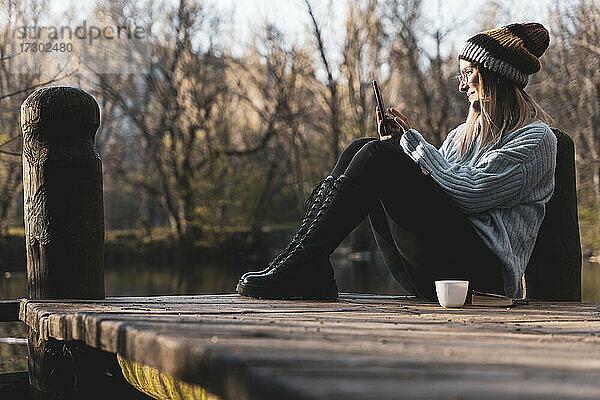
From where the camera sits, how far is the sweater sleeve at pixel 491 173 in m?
2.48

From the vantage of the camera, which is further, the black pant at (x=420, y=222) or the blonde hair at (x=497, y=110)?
the blonde hair at (x=497, y=110)

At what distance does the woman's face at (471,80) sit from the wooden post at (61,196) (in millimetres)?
1247

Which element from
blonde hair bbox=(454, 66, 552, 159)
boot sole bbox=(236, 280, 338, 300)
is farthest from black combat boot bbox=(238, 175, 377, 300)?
blonde hair bbox=(454, 66, 552, 159)

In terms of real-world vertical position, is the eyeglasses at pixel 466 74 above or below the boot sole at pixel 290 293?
above

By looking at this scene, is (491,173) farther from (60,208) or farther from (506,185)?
(60,208)

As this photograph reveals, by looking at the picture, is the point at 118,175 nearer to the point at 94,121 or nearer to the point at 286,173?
the point at 286,173

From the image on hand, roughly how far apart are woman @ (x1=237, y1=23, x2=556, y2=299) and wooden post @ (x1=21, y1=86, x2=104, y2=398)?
540 mm

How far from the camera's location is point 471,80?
272 cm

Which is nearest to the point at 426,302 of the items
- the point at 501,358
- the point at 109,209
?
the point at 501,358

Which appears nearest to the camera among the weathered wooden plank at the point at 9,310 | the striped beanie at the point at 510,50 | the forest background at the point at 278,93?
the striped beanie at the point at 510,50

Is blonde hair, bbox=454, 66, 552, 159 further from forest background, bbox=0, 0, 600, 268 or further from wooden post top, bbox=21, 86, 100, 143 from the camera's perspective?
forest background, bbox=0, 0, 600, 268

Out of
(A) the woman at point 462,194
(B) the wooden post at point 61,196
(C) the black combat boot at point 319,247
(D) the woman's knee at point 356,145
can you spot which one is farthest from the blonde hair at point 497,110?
(B) the wooden post at point 61,196

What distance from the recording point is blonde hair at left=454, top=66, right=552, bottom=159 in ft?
8.61

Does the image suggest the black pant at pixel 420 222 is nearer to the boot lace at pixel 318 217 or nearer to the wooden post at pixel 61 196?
the boot lace at pixel 318 217
